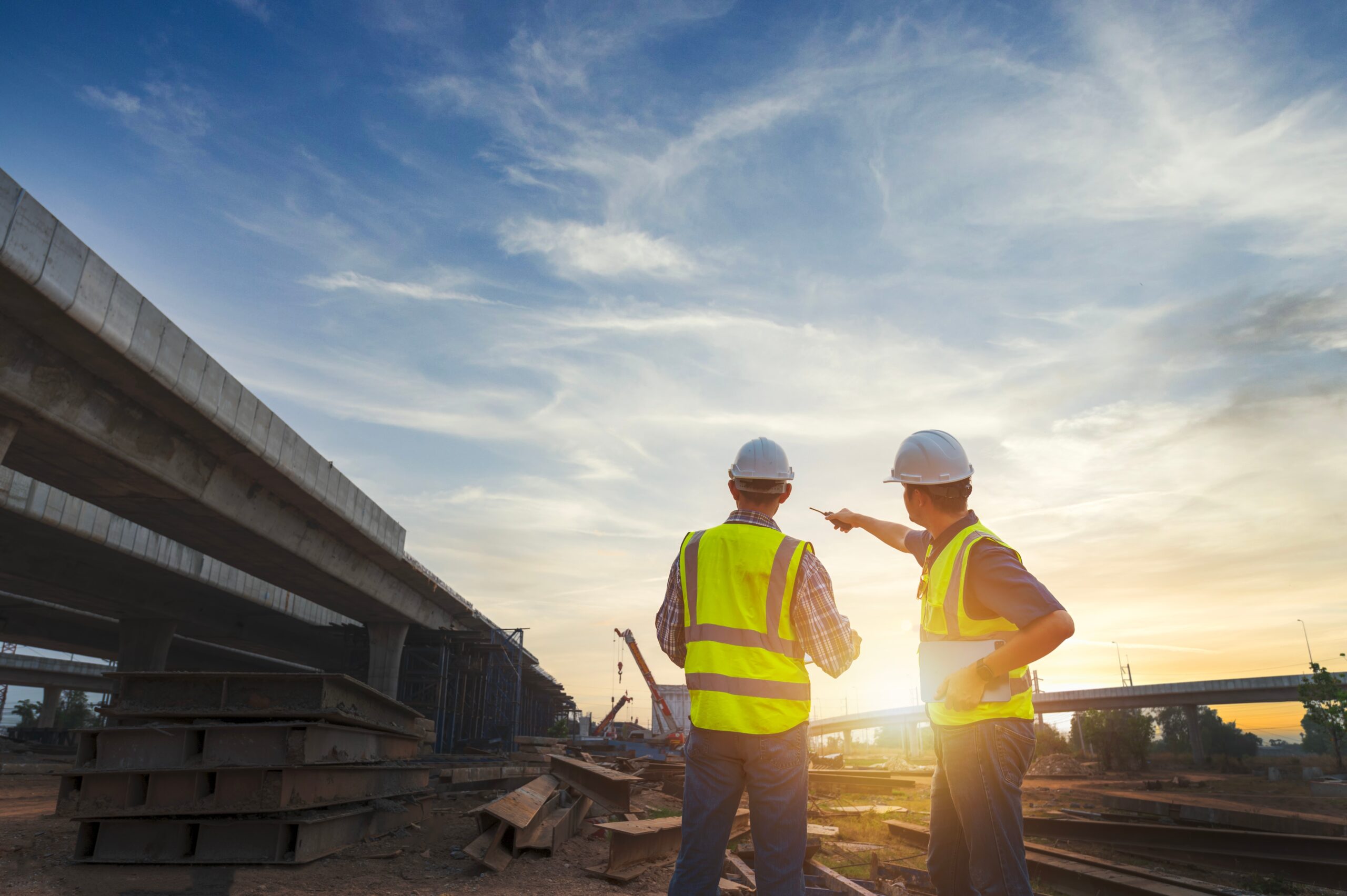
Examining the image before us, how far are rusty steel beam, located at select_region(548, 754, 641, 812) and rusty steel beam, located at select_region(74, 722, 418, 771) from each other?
180 inches

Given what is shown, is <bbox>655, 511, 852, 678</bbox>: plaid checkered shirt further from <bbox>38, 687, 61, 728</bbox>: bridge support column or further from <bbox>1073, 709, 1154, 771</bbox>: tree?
<bbox>38, 687, 61, 728</bbox>: bridge support column

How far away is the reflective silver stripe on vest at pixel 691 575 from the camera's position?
11.5ft

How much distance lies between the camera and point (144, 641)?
30.0 metres

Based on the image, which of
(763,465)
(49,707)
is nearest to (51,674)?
(49,707)

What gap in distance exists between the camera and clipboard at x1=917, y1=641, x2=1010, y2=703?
2871 mm

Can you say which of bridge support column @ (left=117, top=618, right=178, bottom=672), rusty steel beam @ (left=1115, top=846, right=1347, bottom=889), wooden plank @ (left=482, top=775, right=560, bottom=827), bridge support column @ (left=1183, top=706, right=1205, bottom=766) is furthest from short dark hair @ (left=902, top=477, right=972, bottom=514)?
bridge support column @ (left=1183, top=706, right=1205, bottom=766)

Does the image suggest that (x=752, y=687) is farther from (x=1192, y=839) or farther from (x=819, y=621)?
(x=1192, y=839)

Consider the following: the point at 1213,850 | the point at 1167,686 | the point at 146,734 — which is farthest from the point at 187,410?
the point at 1167,686

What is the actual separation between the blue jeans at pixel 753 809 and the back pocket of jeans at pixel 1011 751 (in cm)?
72

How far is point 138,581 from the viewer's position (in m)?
26.8

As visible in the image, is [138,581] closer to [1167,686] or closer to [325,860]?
[325,860]

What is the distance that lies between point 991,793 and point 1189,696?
59495 mm

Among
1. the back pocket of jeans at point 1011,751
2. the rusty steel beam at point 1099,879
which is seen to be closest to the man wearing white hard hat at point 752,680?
the back pocket of jeans at point 1011,751

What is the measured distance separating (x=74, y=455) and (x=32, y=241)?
18.4ft
